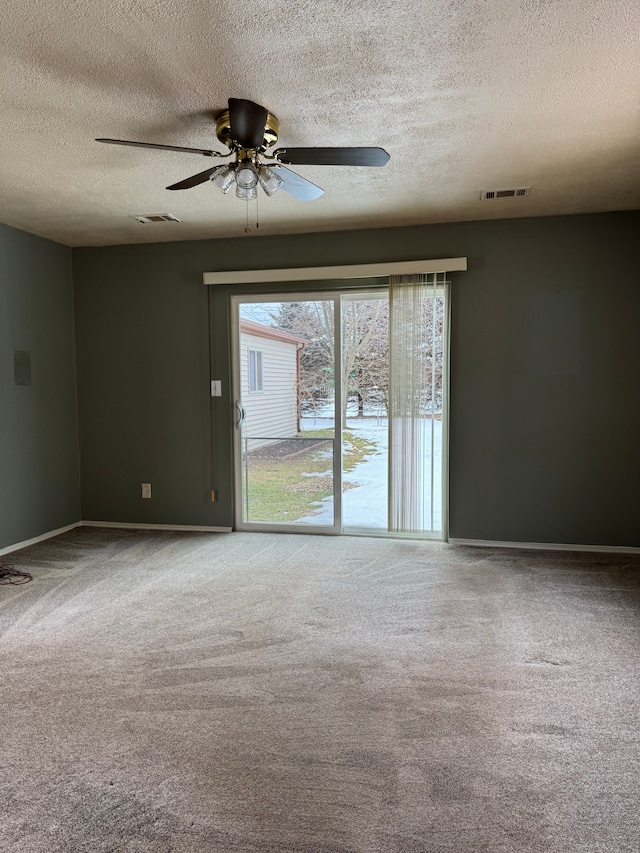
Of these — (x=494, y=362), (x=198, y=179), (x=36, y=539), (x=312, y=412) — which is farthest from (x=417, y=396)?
(x=36, y=539)

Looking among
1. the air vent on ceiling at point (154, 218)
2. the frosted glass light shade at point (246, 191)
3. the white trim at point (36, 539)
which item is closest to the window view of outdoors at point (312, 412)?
the air vent on ceiling at point (154, 218)

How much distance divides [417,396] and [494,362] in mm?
634

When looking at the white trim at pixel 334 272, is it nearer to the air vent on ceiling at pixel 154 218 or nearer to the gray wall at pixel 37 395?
the air vent on ceiling at pixel 154 218

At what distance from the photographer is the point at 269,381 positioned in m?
4.56

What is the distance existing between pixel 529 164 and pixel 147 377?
336 centimetres

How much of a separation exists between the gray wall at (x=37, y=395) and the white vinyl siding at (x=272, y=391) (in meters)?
1.60

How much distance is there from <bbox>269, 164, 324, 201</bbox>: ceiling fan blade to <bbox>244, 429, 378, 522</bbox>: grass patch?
6.97 feet

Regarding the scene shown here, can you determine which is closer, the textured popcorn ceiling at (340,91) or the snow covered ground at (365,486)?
the textured popcorn ceiling at (340,91)

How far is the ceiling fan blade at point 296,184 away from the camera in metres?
2.50

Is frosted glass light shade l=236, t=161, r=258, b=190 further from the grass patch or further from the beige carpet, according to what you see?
the grass patch

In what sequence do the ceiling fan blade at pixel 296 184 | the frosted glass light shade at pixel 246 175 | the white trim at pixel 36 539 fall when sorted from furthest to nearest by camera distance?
1. the white trim at pixel 36 539
2. the ceiling fan blade at pixel 296 184
3. the frosted glass light shade at pixel 246 175

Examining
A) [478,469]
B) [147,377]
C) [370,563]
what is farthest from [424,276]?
[147,377]

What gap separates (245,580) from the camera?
11.4ft

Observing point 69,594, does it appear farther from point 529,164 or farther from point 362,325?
point 529,164
